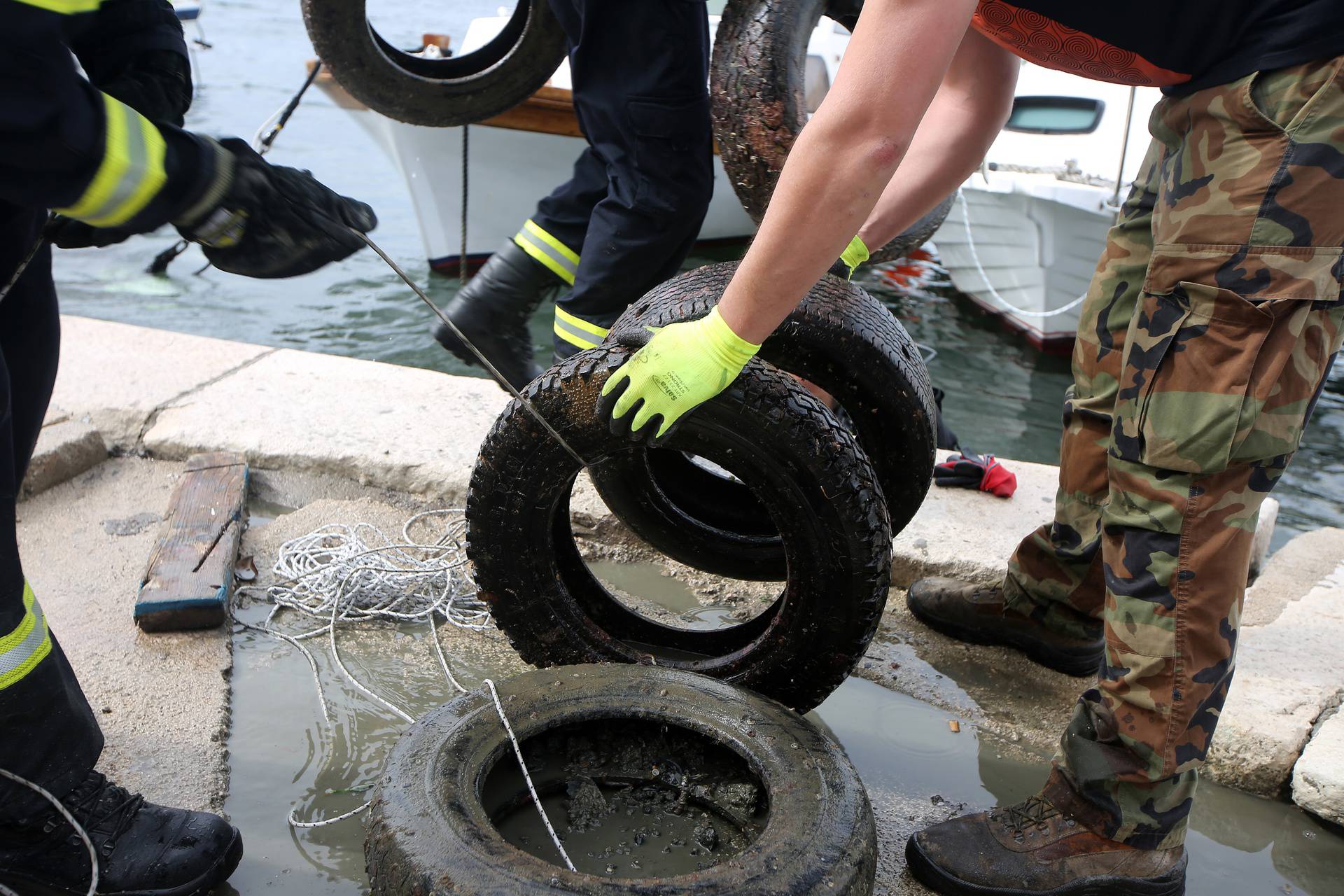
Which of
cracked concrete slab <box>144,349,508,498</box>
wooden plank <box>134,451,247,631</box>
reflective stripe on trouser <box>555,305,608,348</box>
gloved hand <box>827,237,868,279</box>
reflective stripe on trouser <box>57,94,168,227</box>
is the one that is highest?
reflective stripe on trouser <box>57,94,168,227</box>

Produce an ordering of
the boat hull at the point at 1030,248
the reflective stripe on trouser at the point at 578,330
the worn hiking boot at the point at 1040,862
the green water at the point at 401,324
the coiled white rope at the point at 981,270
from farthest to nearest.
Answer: the coiled white rope at the point at 981,270 → the boat hull at the point at 1030,248 → the green water at the point at 401,324 → the reflective stripe on trouser at the point at 578,330 → the worn hiking boot at the point at 1040,862

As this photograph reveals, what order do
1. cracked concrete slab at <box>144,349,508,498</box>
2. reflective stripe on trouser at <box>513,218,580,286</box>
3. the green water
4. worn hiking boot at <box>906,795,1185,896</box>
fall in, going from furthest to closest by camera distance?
the green water, reflective stripe on trouser at <box>513,218,580,286</box>, cracked concrete slab at <box>144,349,508,498</box>, worn hiking boot at <box>906,795,1185,896</box>

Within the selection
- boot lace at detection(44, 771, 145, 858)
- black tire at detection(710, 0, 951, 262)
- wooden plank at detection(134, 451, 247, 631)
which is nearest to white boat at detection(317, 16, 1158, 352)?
black tire at detection(710, 0, 951, 262)

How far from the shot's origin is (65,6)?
5.21 ft

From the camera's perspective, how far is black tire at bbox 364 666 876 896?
160 cm

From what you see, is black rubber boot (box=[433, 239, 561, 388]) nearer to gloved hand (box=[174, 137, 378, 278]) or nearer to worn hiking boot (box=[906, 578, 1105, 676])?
worn hiking boot (box=[906, 578, 1105, 676])

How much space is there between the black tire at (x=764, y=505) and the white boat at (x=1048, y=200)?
6292 millimetres

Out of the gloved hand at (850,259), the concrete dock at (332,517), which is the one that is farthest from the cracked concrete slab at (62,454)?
the gloved hand at (850,259)

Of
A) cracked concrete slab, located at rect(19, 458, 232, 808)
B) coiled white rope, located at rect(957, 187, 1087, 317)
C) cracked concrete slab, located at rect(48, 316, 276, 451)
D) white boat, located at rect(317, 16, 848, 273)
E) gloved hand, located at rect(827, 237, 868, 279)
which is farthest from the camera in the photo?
white boat, located at rect(317, 16, 848, 273)

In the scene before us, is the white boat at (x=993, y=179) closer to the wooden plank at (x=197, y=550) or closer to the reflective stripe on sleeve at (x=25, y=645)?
the wooden plank at (x=197, y=550)

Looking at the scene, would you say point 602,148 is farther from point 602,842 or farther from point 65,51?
point 602,842

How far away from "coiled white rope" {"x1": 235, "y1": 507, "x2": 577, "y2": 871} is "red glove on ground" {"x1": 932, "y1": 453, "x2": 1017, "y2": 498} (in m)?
1.71

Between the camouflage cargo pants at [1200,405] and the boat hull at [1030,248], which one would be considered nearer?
the camouflage cargo pants at [1200,405]

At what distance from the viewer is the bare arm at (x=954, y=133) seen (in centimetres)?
262
